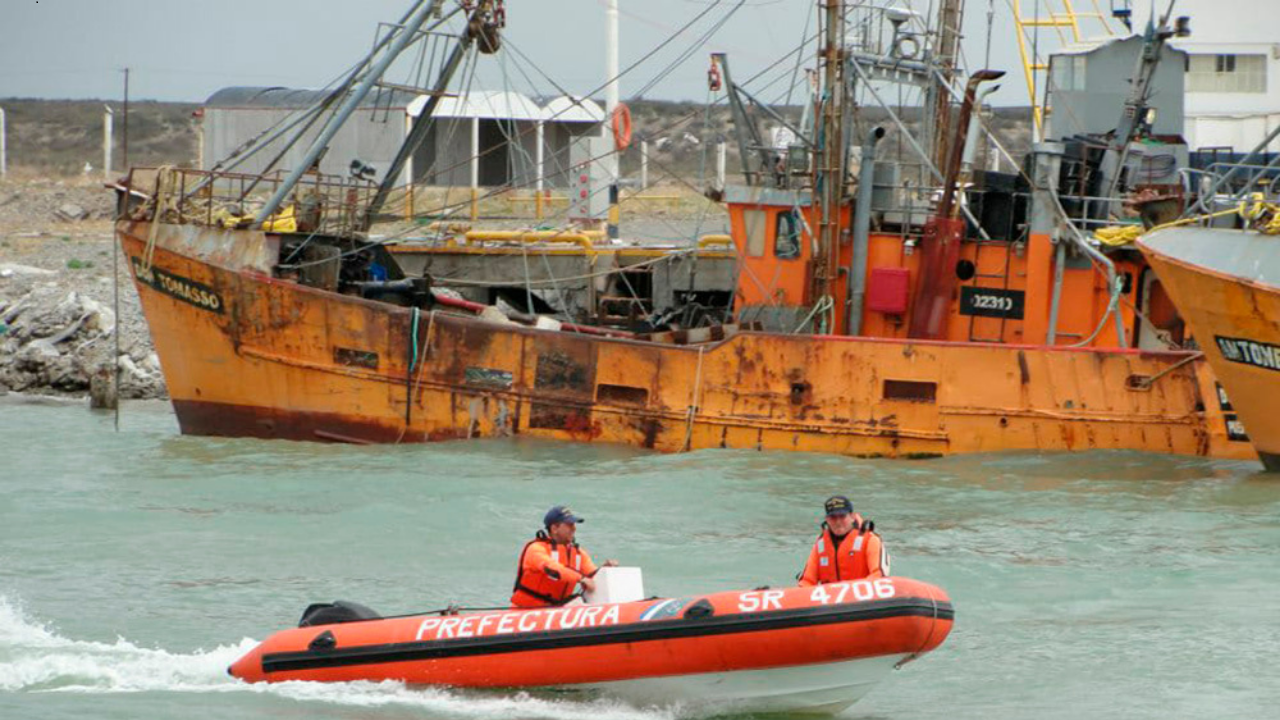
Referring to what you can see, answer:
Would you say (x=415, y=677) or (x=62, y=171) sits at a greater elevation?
(x=62, y=171)

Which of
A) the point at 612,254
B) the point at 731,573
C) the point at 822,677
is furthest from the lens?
the point at 612,254

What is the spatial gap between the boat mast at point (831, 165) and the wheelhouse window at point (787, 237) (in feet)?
1.41

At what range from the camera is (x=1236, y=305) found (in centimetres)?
A: 1761

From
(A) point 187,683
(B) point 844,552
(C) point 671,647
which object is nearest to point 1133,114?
(B) point 844,552

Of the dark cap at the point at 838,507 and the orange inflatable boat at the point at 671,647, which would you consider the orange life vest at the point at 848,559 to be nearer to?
the dark cap at the point at 838,507

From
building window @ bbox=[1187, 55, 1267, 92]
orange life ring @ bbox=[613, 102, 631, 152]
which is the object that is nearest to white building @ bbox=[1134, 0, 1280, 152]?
building window @ bbox=[1187, 55, 1267, 92]

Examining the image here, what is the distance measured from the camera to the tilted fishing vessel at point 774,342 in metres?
19.1

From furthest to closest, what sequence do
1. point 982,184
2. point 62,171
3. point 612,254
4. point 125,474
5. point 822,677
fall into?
point 62,171 → point 612,254 → point 982,184 → point 125,474 → point 822,677

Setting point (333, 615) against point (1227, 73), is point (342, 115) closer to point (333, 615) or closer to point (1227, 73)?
point (333, 615)

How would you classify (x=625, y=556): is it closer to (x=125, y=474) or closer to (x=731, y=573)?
(x=731, y=573)

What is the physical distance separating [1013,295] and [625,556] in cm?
669

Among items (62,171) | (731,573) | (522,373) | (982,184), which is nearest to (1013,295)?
(982,184)

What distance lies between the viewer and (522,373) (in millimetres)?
20016

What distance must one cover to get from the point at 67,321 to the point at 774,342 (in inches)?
535
